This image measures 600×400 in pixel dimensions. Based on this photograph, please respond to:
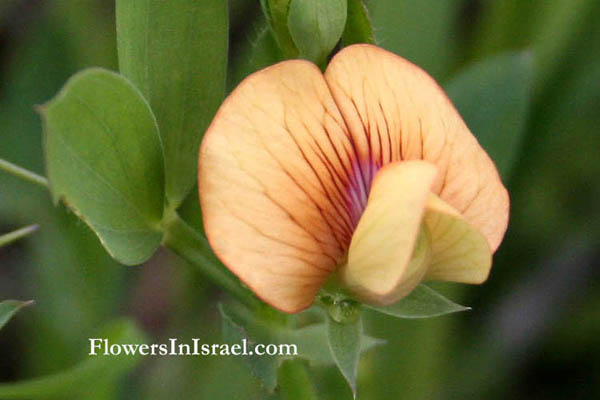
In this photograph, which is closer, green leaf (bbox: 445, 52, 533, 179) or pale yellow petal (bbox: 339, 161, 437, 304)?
pale yellow petal (bbox: 339, 161, 437, 304)

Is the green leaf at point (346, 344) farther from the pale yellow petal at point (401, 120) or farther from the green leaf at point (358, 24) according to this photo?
the green leaf at point (358, 24)

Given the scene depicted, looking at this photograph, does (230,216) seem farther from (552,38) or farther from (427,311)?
(552,38)

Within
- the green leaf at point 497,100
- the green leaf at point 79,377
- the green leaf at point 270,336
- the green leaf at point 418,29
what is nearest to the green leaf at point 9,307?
the green leaf at point 79,377

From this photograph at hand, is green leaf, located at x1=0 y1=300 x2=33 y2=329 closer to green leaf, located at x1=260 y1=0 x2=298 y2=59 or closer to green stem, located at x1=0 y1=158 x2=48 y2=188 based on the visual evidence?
green stem, located at x1=0 y1=158 x2=48 y2=188

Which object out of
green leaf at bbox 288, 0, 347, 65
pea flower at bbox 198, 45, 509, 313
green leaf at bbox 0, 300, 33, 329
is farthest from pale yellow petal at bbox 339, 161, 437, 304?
green leaf at bbox 0, 300, 33, 329

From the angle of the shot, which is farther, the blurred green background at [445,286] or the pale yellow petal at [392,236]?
the blurred green background at [445,286]

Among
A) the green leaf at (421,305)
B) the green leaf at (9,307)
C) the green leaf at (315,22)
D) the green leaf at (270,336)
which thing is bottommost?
the green leaf at (270,336)

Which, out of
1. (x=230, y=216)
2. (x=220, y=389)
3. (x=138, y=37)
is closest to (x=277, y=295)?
(x=230, y=216)

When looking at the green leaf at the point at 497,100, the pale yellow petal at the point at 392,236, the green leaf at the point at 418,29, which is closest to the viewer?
the pale yellow petal at the point at 392,236

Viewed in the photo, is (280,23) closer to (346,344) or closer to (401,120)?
(401,120)
